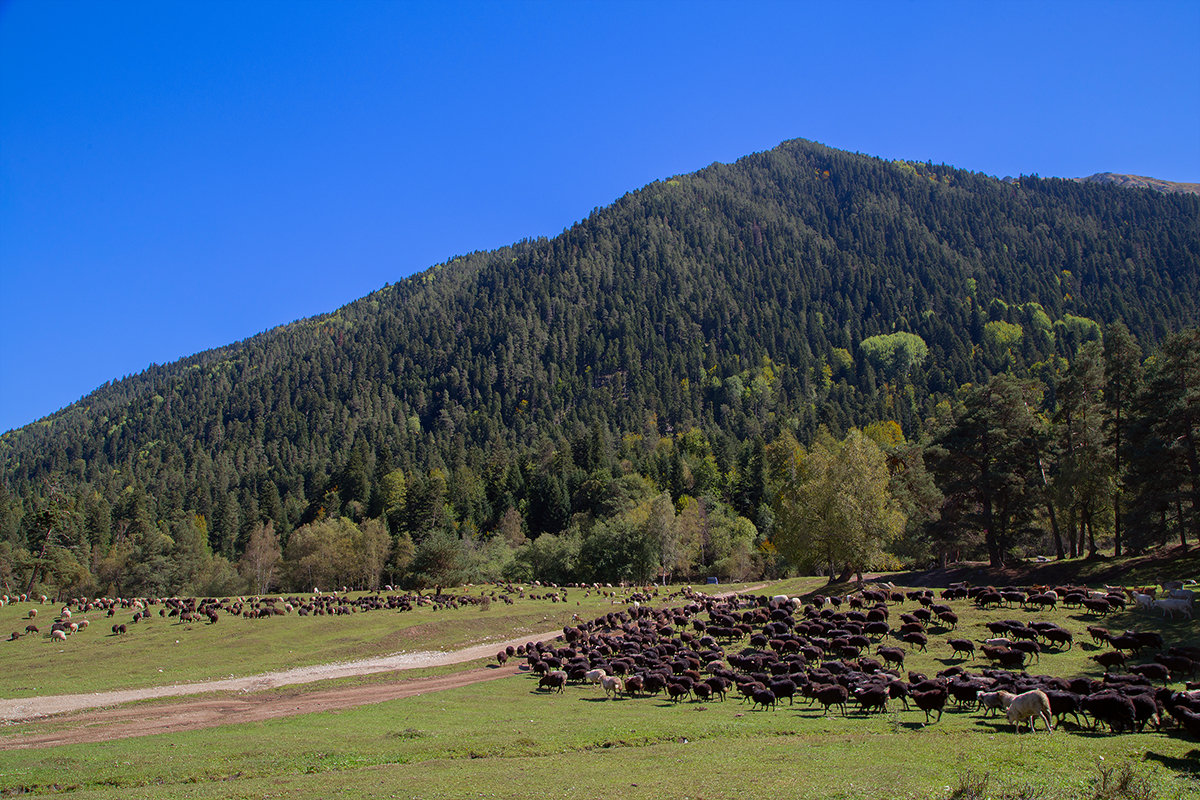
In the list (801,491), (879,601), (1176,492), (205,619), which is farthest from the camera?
(801,491)

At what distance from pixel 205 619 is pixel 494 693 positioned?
3590 cm

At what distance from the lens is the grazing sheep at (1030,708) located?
Answer: 18797mm

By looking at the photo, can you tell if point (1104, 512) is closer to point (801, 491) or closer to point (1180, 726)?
point (801, 491)

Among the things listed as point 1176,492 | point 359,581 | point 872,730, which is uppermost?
point 1176,492

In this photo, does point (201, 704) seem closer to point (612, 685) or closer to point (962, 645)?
point (612, 685)

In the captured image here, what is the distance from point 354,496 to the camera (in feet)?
491

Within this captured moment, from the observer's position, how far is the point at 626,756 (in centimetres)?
1842

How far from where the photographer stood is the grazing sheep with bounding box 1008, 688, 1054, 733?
61.7 ft

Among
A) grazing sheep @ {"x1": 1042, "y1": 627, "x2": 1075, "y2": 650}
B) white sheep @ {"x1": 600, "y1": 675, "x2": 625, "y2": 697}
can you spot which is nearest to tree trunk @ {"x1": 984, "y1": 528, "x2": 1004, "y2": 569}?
grazing sheep @ {"x1": 1042, "y1": 627, "x2": 1075, "y2": 650}

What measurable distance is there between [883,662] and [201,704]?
101ft

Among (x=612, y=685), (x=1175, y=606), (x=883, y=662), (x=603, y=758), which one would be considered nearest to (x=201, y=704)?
(x=612, y=685)

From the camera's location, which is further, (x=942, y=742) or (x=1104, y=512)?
(x=1104, y=512)

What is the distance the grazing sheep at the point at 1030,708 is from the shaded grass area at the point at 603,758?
678 mm

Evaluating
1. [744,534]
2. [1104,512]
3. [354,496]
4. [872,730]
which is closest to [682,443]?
[744,534]
